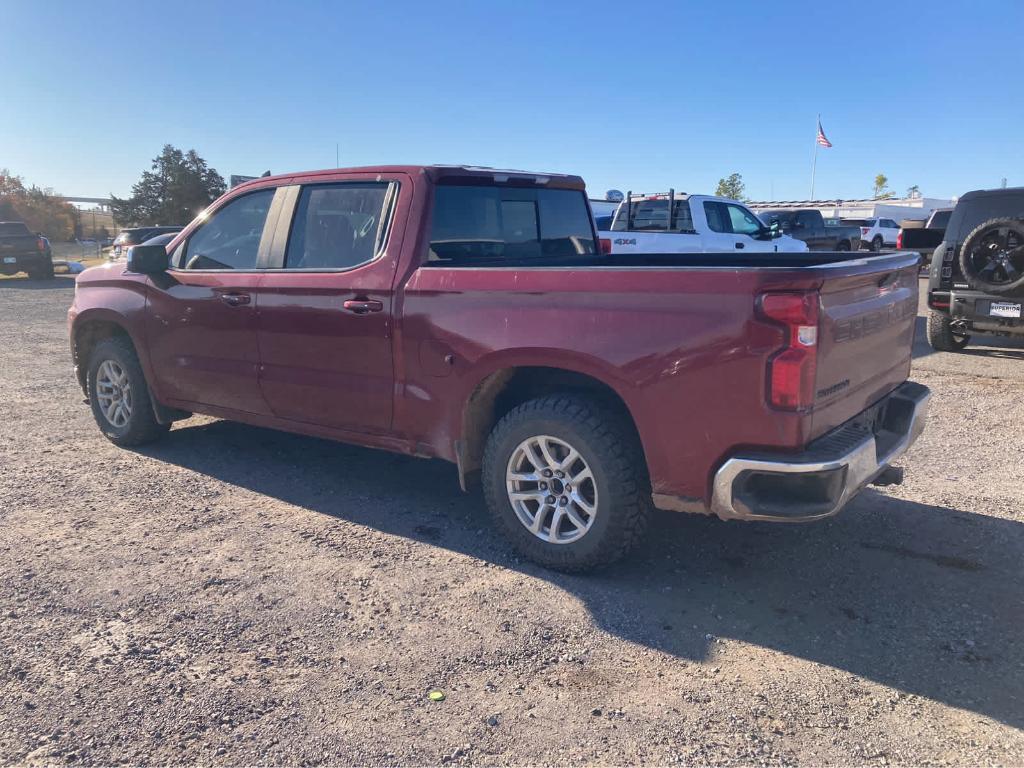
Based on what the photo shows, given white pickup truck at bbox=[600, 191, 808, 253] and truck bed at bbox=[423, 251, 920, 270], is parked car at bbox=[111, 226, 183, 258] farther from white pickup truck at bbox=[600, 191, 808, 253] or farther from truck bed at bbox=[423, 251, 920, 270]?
truck bed at bbox=[423, 251, 920, 270]

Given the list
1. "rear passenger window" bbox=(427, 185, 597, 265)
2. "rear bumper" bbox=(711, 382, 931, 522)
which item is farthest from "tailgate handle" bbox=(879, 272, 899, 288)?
"rear passenger window" bbox=(427, 185, 597, 265)

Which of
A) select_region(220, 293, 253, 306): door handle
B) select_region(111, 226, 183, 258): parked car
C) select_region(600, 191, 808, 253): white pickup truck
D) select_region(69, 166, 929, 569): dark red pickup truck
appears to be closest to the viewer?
select_region(69, 166, 929, 569): dark red pickup truck

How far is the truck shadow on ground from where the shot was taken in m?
3.13

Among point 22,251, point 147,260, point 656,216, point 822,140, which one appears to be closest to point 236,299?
point 147,260

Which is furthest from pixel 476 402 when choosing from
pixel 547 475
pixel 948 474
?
pixel 948 474

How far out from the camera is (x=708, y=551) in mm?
4125

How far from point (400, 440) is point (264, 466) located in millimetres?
1634

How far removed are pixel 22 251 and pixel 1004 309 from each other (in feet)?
79.7

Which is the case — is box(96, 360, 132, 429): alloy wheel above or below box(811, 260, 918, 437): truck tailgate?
below

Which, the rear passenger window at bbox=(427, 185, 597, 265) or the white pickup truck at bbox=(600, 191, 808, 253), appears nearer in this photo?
the rear passenger window at bbox=(427, 185, 597, 265)

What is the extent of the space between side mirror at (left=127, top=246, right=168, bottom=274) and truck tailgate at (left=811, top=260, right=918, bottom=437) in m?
4.11

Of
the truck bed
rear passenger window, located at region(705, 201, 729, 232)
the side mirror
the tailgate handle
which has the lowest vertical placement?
the tailgate handle

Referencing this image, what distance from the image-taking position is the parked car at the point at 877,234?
1176 inches

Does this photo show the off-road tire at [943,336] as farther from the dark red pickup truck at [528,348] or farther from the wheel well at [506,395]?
the wheel well at [506,395]
